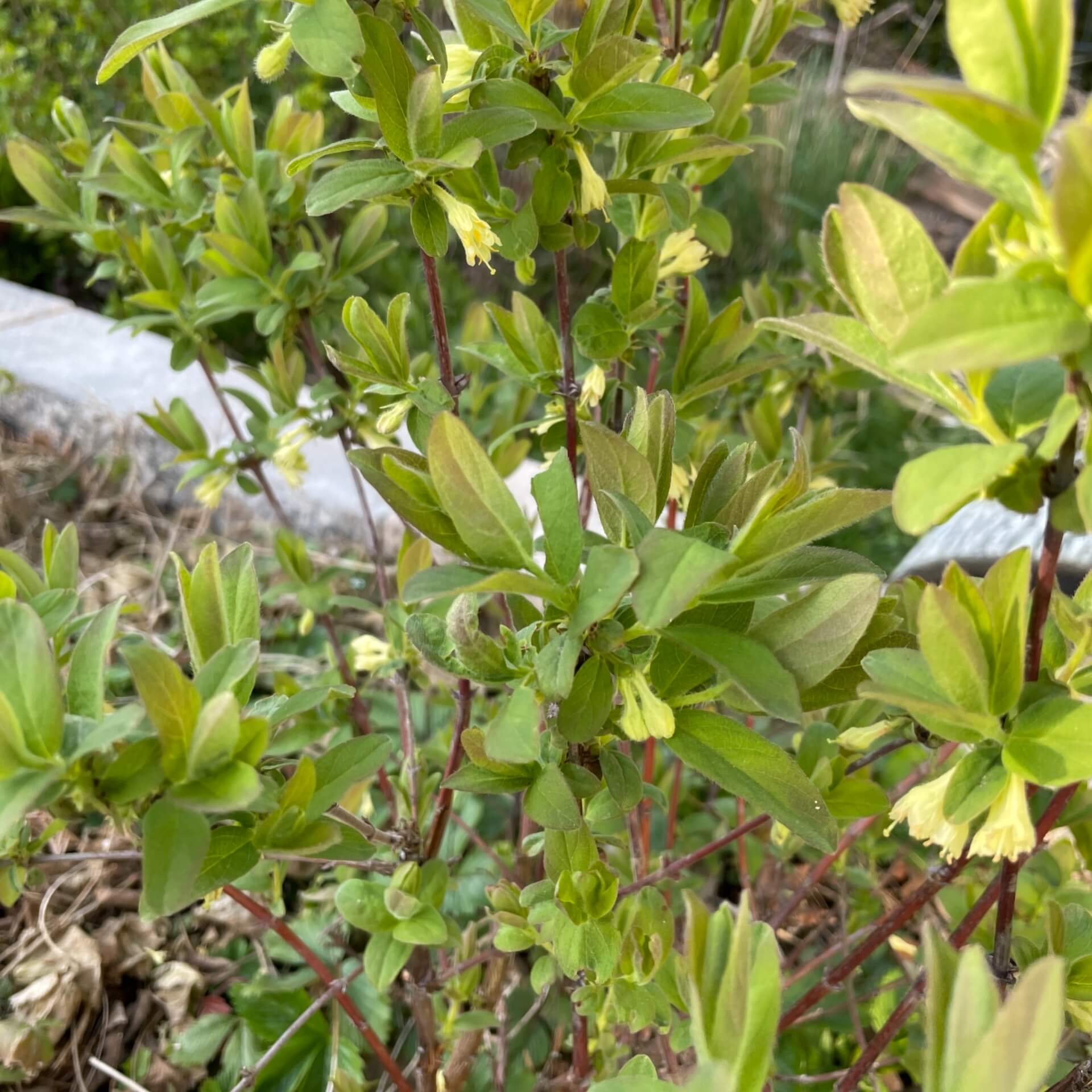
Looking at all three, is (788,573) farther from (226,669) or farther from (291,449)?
(291,449)

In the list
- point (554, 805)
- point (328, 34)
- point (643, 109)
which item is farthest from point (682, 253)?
point (554, 805)

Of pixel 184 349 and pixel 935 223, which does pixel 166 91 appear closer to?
pixel 184 349

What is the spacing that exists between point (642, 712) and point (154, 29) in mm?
364

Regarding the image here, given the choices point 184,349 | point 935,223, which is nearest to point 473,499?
point 184,349

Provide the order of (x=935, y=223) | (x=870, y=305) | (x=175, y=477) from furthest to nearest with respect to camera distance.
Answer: (x=935, y=223)
(x=175, y=477)
(x=870, y=305)

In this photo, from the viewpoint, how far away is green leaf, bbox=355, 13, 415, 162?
389 millimetres

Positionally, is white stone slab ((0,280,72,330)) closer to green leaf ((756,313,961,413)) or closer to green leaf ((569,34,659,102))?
green leaf ((569,34,659,102))

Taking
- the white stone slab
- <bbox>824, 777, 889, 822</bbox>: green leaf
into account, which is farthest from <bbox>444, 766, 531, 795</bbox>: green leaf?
the white stone slab

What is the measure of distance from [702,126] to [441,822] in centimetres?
55

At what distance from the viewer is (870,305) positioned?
30 cm

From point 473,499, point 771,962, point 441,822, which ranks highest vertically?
point 473,499

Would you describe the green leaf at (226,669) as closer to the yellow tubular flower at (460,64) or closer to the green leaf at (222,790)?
the green leaf at (222,790)

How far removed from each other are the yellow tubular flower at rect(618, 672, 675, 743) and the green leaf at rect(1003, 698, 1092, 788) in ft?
0.42

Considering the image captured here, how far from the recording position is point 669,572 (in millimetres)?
299
